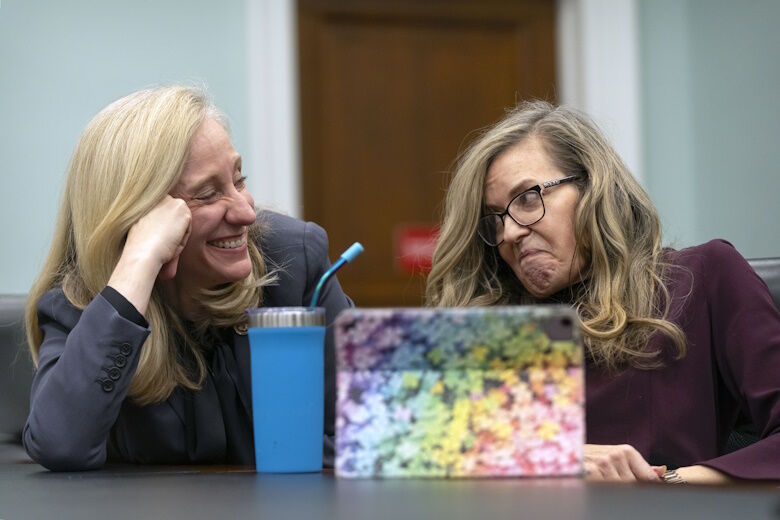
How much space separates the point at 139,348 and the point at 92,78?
236 cm

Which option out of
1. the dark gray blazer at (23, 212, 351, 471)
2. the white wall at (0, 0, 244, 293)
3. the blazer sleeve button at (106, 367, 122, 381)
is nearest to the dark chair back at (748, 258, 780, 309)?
the dark gray blazer at (23, 212, 351, 471)

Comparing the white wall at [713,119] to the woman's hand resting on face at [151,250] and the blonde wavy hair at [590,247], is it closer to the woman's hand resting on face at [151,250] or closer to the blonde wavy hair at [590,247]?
the blonde wavy hair at [590,247]

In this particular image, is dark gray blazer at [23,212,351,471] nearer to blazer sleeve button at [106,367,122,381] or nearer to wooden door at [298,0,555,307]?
blazer sleeve button at [106,367,122,381]

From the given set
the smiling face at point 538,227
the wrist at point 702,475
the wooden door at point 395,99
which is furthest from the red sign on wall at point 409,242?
the wrist at point 702,475

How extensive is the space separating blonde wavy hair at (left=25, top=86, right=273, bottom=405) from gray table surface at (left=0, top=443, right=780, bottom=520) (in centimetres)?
51

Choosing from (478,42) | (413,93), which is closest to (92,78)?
(413,93)

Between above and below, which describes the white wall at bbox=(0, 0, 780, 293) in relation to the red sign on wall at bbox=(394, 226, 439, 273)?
above

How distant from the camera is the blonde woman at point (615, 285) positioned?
1624 millimetres

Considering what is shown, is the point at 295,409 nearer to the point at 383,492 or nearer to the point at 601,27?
the point at 383,492

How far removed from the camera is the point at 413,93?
4039 mm

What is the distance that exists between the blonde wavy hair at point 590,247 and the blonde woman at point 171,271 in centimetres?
26

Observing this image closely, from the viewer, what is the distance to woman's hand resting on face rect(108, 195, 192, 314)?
1.42 m

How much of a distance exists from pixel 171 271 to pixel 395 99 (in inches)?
100

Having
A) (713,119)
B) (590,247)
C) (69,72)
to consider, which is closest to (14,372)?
(590,247)
